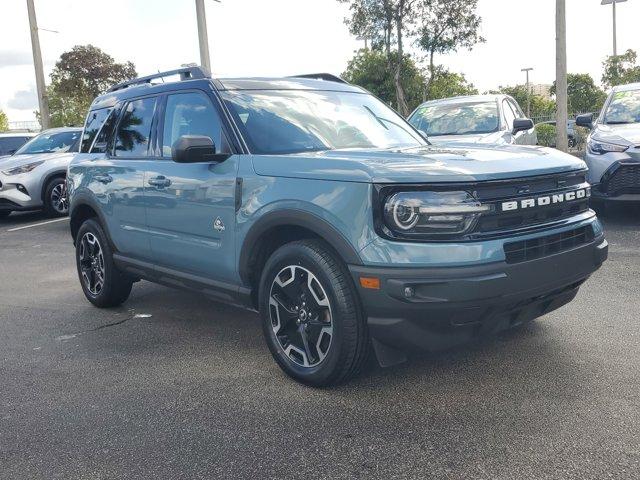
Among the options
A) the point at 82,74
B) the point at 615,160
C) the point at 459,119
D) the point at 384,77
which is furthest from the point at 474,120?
the point at 82,74

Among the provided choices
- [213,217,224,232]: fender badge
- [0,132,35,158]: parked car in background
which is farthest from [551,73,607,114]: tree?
[213,217,224,232]: fender badge

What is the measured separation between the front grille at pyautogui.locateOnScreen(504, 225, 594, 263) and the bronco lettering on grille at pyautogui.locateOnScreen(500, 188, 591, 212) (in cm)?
17

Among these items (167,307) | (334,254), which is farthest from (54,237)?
(334,254)

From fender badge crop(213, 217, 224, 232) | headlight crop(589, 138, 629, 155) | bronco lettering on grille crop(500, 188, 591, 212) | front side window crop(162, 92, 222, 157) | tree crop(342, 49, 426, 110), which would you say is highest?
tree crop(342, 49, 426, 110)

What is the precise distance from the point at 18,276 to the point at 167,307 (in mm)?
2727

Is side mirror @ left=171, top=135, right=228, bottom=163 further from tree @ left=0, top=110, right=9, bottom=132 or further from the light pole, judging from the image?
tree @ left=0, top=110, right=9, bottom=132

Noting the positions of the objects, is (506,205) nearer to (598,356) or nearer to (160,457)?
(598,356)

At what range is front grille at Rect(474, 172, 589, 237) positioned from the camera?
10.4 ft

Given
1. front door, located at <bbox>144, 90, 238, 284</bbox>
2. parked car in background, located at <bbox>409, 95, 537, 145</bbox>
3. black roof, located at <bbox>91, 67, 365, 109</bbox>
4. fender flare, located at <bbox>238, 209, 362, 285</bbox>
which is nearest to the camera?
fender flare, located at <bbox>238, 209, 362, 285</bbox>

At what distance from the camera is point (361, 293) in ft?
10.6

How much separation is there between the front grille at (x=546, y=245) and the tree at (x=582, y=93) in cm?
4724

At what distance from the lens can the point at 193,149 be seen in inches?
152

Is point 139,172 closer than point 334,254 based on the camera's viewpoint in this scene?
No

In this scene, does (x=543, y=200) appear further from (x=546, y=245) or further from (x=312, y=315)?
(x=312, y=315)
